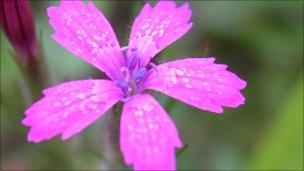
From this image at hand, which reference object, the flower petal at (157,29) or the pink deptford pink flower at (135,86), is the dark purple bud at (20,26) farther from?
the flower petal at (157,29)

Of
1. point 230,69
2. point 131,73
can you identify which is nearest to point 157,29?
point 131,73

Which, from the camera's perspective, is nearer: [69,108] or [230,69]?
[69,108]

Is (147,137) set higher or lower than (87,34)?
lower

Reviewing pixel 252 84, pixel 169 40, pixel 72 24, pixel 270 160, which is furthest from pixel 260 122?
pixel 72 24

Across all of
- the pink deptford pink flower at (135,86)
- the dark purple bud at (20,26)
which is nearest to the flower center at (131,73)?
the pink deptford pink flower at (135,86)

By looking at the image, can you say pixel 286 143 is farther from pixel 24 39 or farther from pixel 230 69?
pixel 24 39

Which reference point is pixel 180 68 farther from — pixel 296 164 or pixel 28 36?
pixel 296 164
